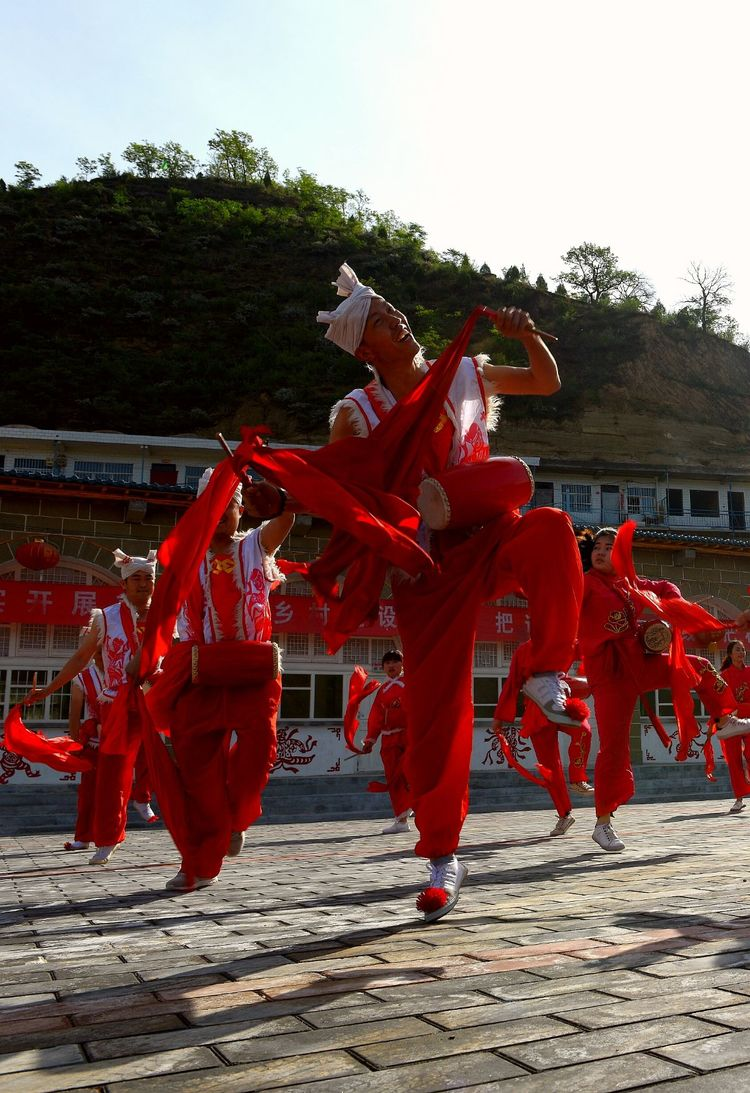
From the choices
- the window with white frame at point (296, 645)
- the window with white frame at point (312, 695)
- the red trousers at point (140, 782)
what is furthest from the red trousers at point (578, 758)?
the window with white frame at point (296, 645)

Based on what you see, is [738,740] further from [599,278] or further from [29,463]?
[599,278]

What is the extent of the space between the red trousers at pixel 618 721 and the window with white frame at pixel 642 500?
36.1 m

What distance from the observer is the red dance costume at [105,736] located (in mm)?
6406

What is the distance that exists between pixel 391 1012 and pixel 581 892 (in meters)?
2.29

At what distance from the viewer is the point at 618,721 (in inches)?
267

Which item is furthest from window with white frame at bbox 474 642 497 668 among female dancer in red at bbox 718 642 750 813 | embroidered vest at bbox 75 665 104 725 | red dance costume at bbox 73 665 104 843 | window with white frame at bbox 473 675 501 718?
red dance costume at bbox 73 665 104 843

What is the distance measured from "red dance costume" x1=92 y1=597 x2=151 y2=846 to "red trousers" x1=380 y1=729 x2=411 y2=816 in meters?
3.82

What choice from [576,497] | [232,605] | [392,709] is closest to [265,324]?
[576,497]

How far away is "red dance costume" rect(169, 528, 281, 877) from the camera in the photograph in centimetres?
466

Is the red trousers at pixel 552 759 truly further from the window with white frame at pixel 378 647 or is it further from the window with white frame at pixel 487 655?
the window with white frame at pixel 487 655

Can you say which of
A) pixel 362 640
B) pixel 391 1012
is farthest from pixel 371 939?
pixel 362 640

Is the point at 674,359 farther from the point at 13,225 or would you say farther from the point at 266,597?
the point at 266,597

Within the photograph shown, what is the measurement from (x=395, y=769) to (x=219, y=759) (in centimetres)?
568

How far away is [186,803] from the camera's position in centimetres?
459
